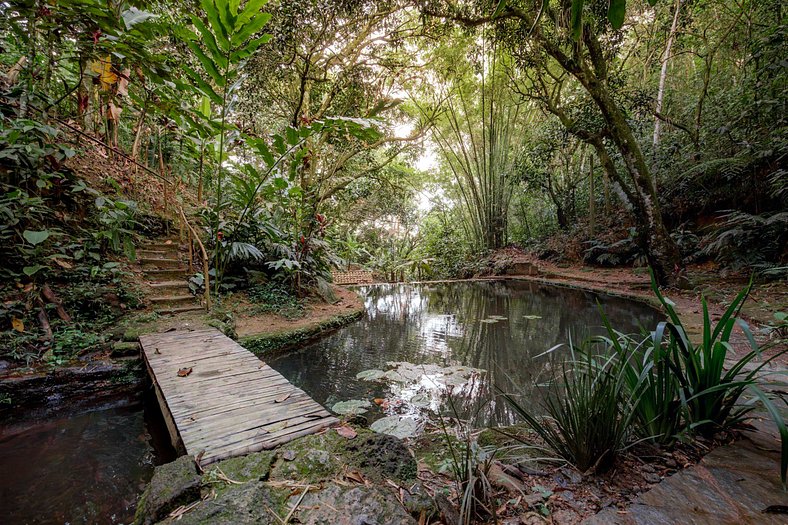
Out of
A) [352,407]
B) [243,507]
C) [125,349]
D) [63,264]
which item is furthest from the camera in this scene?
[63,264]

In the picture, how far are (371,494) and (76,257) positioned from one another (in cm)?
387

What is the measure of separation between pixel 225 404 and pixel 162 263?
3674mm

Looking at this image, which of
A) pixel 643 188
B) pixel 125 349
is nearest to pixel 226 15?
pixel 125 349

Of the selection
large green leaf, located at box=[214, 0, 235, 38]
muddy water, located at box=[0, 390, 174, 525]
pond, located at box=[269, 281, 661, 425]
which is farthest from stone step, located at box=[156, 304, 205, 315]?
large green leaf, located at box=[214, 0, 235, 38]

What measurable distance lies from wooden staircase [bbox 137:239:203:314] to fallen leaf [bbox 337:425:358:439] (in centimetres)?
311

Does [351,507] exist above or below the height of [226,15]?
below

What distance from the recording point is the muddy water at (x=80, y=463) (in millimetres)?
1288

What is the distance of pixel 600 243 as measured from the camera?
28.5 ft

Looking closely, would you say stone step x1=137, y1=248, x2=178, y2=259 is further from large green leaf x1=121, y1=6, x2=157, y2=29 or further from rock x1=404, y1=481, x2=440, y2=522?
rock x1=404, y1=481, x2=440, y2=522

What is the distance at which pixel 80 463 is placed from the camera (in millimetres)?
1583

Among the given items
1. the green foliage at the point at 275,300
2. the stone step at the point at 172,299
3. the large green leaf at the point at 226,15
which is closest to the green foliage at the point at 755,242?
the green foliage at the point at 275,300

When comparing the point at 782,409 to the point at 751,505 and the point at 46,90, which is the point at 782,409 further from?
the point at 46,90

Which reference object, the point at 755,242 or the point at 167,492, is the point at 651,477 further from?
the point at 755,242

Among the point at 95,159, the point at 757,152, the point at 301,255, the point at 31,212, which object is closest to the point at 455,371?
the point at 301,255
